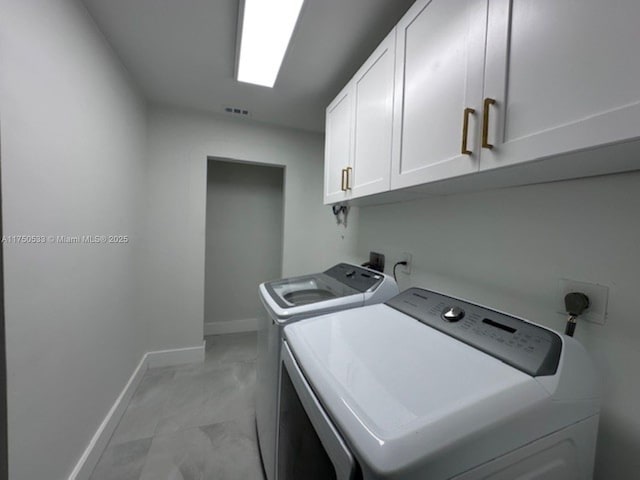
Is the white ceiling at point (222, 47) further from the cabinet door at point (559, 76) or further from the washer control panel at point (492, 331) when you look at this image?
the washer control panel at point (492, 331)

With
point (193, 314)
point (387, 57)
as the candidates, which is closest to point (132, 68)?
point (387, 57)

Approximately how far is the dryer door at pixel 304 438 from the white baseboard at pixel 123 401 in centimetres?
112

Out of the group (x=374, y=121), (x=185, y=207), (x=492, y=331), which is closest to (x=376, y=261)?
(x=374, y=121)

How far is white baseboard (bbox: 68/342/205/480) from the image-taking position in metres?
1.37


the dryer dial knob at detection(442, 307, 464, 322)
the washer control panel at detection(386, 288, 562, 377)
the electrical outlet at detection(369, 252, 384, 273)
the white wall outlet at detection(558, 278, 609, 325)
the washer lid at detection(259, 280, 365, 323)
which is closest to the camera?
the washer control panel at detection(386, 288, 562, 377)

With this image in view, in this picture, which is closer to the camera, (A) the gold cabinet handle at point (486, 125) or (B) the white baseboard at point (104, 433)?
(A) the gold cabinet handle at point (486, 125)

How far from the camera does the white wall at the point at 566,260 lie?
2.32 ft

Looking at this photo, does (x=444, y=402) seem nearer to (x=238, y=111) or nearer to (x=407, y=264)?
(x=407, y=264)

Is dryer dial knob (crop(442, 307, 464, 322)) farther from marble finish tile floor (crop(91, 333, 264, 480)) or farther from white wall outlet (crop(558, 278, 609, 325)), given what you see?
marble finish tile floor (crop(91, 333, 264, 480))

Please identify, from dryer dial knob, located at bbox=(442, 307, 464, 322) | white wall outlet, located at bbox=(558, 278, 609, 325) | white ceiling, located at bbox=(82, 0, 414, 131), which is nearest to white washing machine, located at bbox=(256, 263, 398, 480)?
dryer dial knob, located at bbox=(442, 307, 464, 322)

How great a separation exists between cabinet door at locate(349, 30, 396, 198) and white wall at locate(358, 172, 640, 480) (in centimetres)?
38

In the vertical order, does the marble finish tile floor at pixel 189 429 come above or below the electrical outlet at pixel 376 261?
below

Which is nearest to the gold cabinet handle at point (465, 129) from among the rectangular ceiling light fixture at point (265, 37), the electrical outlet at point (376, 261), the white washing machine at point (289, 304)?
the white washing machine at point (289, 304)

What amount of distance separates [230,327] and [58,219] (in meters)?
2.46
